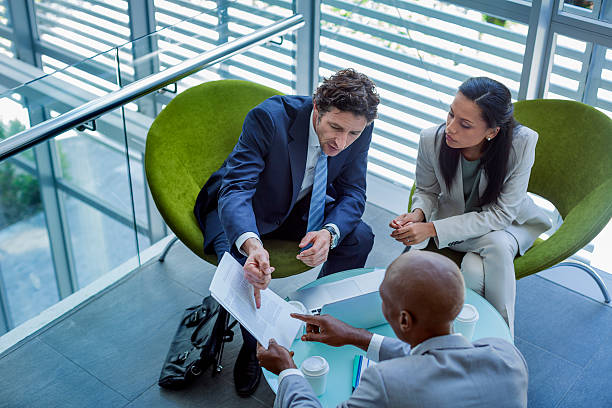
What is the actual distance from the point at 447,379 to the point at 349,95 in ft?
3.92

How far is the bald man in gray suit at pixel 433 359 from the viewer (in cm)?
142

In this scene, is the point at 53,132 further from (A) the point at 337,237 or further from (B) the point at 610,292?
(B) the point at 610,292

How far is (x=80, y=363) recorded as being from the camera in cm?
274

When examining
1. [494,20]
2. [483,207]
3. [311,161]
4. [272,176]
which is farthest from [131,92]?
[494,20]

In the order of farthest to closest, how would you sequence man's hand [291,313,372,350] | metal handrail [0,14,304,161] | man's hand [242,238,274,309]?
metal handrail [0,14,304,161] < man's hand [242,238,274,309] < man's hand [291,313,372,350]

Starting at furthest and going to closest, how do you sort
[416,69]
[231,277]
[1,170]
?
[416,69] → [1,170] → [231,277]

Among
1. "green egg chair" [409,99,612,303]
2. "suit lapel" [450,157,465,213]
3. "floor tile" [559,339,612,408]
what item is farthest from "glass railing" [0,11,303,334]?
"floor tile" [559,339,612,408]

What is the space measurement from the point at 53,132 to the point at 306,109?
1.01 metres

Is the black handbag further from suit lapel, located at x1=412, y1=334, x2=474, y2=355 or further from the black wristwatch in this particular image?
suit lapel, located at x1=412, y1=334, x2=474, y2=355

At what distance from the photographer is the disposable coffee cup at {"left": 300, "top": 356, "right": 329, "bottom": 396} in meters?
1.95

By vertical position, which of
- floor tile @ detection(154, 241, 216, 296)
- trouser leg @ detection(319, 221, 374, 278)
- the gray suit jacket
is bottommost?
floor tile @ detection(154, 241, 216, 296)

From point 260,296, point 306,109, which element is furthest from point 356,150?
point 260,296

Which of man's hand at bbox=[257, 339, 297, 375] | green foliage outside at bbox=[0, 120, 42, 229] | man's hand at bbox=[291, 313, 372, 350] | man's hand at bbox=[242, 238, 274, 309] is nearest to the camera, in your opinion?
man's hand at bbox=[257, 339, 297, 375]

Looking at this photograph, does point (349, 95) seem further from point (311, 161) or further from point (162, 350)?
point (162, 350)
